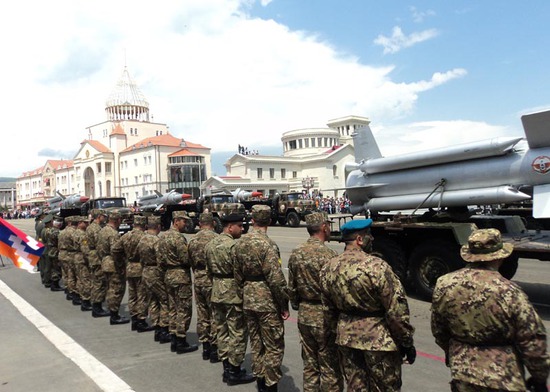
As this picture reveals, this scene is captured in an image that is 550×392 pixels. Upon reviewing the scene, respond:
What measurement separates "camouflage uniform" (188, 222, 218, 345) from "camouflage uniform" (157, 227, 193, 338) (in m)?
0.18

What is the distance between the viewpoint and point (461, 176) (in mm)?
8094

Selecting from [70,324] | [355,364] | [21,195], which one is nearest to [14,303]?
[70,324]

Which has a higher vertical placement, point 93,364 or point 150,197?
point 150,197

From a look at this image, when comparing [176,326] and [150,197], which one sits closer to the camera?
[176,326]

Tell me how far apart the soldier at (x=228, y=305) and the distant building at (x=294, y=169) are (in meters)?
55.8

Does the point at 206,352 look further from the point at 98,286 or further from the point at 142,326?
the point at 98,286

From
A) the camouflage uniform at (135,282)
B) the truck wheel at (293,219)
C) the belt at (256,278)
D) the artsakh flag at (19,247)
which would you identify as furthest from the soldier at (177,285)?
the truck wheel at (293,219)

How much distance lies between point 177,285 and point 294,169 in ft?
214

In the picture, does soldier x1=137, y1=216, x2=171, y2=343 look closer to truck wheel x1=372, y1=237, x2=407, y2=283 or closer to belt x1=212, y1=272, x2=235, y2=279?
belt x1=212, y1=272, x2=235, y2=279

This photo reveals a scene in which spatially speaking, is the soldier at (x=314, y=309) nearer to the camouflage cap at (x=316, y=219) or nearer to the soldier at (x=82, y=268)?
the camouflage cap at (x=316, y=219)

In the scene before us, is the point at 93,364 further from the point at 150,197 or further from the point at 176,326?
the point at 150,197

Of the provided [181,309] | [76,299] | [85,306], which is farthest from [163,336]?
[76,299]

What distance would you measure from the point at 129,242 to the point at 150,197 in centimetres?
2103

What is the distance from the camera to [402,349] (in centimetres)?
294
